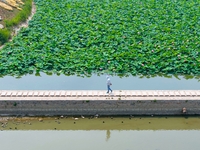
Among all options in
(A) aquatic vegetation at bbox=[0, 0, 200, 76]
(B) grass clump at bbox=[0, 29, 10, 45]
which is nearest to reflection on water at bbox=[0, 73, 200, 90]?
(A) aquatic vegetation at bbox=[0, 0, 200, 76]

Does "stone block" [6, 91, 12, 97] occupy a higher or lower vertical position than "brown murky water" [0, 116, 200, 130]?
higher

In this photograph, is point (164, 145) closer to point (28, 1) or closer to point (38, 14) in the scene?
point (38, 14)

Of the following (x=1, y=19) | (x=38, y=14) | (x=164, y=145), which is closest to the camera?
(x=164, y=145)

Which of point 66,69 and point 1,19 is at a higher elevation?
point 1,19

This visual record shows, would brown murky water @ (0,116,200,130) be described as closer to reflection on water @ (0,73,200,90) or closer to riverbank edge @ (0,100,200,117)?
riverbank edge @ (0,100,200,117)

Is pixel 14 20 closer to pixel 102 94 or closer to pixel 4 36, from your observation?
pixel 4 36

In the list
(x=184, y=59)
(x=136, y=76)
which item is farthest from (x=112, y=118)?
(x=184, y=59)

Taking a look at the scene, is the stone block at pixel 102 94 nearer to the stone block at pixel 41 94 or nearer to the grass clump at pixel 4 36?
the stone block at pixel 41 94

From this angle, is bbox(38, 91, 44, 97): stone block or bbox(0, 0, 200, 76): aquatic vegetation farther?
bbox(0, 0, 200, 76): aquatic vegetation
